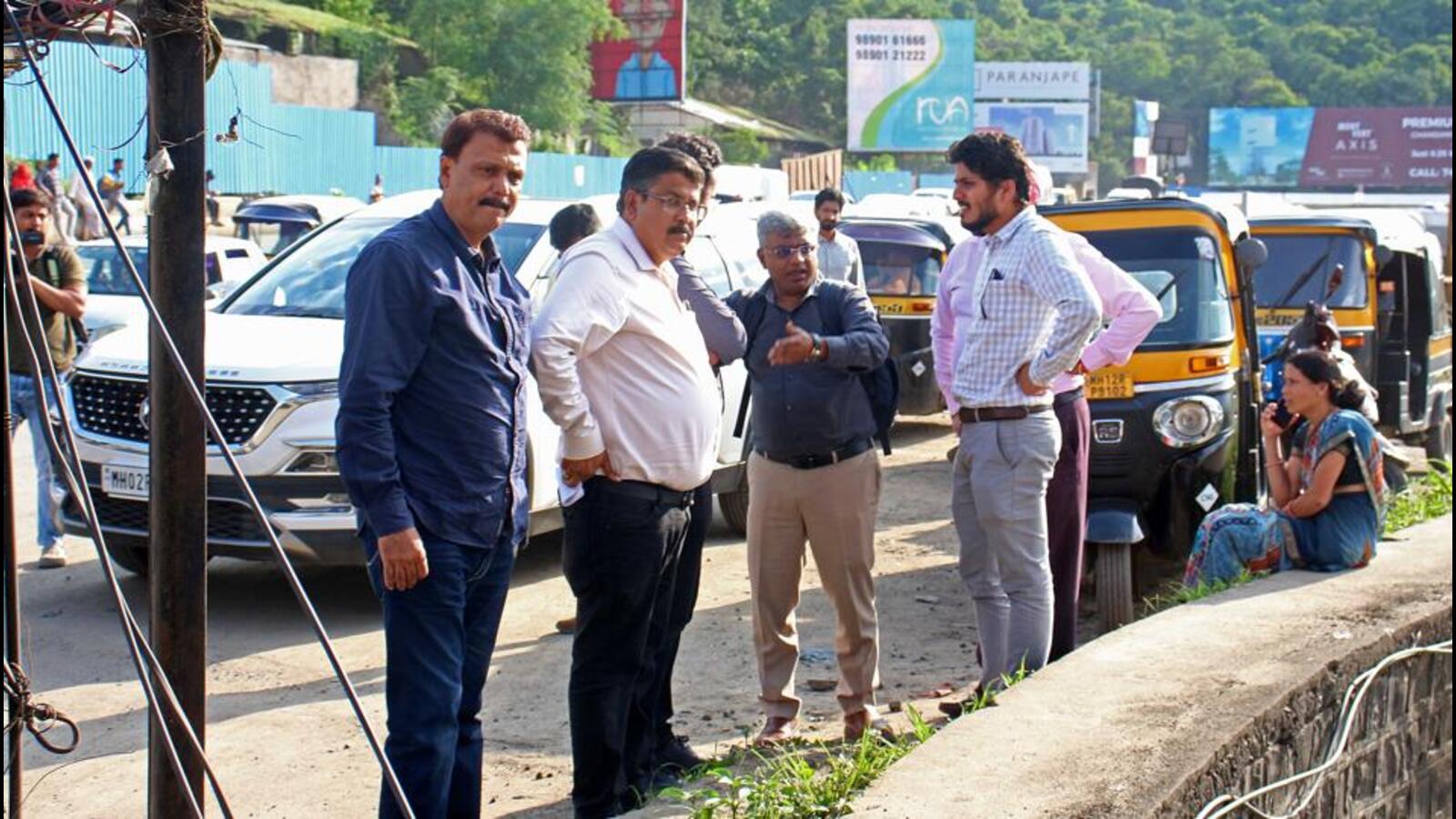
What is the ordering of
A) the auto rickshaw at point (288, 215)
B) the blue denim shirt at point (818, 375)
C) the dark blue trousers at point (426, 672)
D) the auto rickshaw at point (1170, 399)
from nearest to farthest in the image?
the dark blue trousers at point (426, 672) < the blue denim shirt at point (818, 375) < the auto rickshaw at point (1170, 399) < the auto rickshaw at point (288, 215)

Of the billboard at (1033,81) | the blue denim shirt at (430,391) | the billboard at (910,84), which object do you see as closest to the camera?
Answer: the blue denim shirt at (430,391)

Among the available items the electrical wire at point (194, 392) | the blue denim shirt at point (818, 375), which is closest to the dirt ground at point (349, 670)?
the blue denim shirt at point (818, 375)

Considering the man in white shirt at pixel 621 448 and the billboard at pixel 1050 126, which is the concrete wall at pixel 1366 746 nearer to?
the man in white shirt at pixel 621 448

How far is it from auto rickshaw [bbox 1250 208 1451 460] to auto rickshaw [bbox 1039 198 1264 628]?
3.10 m

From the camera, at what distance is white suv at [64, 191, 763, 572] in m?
7.61

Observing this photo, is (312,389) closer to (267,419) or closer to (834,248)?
(267,419)

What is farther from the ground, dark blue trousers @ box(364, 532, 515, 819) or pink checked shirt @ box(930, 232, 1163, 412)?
pink checked shirt @ box(930, 232, 1163, 412)

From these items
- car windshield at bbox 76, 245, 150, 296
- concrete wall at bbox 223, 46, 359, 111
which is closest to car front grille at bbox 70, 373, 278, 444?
car windshield at bbox 76, 245, 150, 296

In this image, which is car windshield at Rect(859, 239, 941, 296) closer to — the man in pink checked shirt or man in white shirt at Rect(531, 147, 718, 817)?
the man in pink checked shirt

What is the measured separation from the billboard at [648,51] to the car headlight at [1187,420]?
5378 centimetres

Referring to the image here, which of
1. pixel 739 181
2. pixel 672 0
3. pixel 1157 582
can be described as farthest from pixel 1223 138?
pixel 1157 582

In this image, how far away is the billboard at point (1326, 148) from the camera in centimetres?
8944

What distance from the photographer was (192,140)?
12.6ft

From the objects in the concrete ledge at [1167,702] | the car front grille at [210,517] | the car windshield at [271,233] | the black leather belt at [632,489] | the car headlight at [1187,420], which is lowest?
the concrete ledge at [1167,702]
